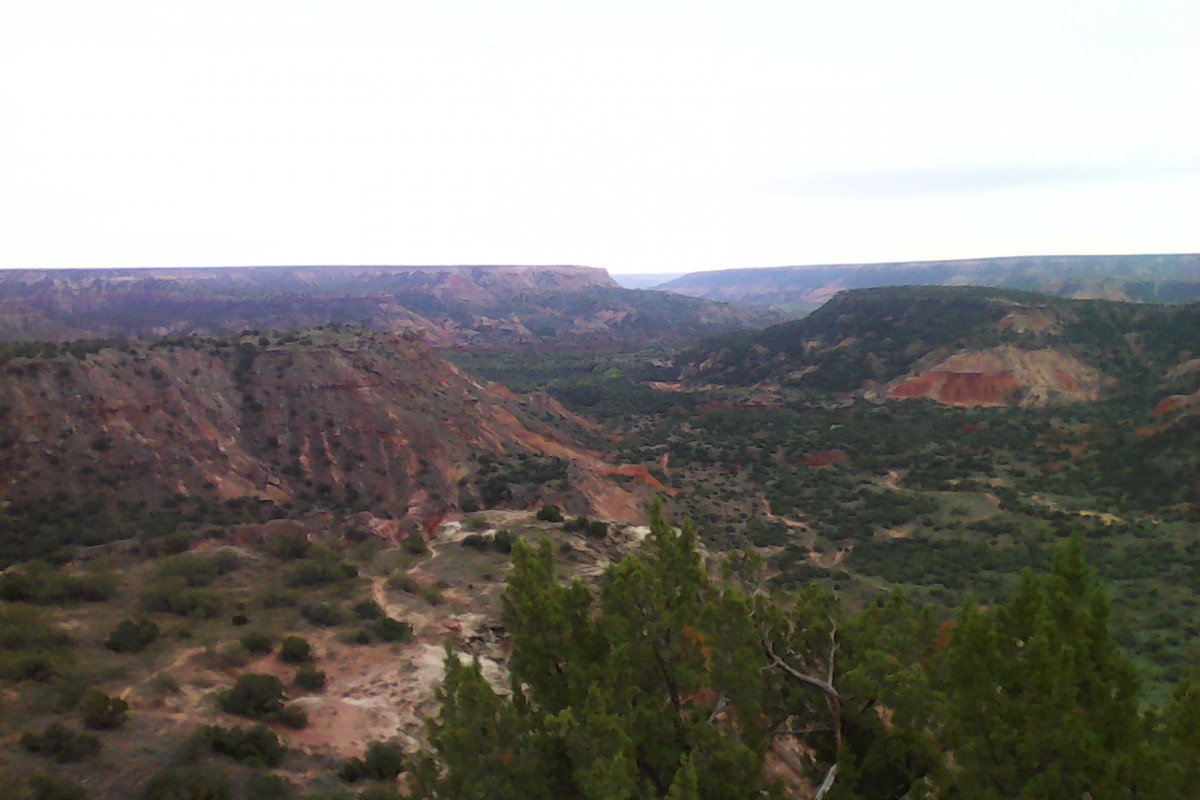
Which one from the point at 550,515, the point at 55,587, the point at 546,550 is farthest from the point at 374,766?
the point at 550,515

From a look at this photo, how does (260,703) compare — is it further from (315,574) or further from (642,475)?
(642,475)

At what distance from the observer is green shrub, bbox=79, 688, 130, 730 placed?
11.9 m

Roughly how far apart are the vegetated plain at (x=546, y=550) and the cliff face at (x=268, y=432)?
0.89ft

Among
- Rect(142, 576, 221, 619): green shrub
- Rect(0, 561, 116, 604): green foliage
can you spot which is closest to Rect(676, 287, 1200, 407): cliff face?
Rect(142, 576, 221, 619): green shrub

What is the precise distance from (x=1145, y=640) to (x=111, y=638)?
32.1m

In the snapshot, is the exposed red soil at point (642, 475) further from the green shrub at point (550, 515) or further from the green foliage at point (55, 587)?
the green foliage at point (55, 587)

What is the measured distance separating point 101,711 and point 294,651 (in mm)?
4126

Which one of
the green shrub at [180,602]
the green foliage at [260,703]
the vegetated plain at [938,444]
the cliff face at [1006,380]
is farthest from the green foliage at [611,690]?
the cliff face at [1006,380]

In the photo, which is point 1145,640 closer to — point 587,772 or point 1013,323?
point 587,772

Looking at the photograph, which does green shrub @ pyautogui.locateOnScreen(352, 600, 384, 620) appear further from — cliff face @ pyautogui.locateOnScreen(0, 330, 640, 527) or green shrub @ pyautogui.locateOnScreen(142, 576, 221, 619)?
cliff face @ pyautogui.locateOnScreen(0, 330, 640, 527)

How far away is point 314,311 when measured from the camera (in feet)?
461

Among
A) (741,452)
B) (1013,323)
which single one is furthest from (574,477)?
(1013,323)

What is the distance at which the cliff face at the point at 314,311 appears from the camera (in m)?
120

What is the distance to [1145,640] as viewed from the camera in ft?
76.2
